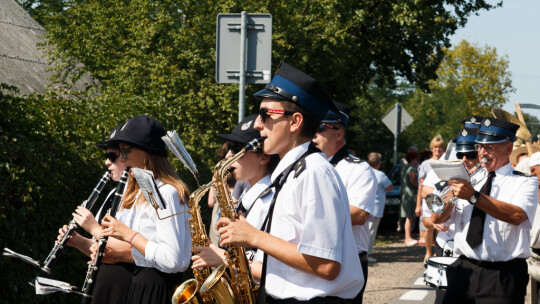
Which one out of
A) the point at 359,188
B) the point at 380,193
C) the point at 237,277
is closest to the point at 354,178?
the point at 359,188

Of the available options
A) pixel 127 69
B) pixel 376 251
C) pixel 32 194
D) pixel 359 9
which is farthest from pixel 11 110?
pixel 359 9

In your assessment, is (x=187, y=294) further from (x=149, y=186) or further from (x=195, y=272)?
(x=149, y=186)

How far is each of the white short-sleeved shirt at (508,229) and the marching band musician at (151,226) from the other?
224cm

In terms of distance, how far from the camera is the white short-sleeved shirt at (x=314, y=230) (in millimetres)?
3080

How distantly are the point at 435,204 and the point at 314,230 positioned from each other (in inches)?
107

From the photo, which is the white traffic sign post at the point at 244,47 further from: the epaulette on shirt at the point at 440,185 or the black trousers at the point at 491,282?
the black trousers at the point at 491,282

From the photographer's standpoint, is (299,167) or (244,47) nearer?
(299,167)

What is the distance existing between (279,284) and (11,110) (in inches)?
138

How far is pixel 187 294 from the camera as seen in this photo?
388 cm

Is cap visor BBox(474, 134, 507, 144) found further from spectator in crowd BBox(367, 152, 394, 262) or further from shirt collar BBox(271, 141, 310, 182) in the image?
spectator in crowd BBox(367, 152, 394, 262)

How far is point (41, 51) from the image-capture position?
16.5 metres

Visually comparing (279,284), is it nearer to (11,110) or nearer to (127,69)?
(11,110)

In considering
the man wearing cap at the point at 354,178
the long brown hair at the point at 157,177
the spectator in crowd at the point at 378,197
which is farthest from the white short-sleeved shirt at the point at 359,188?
the spectator in crowd at the point at 378,197

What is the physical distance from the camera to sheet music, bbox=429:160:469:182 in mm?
4996
